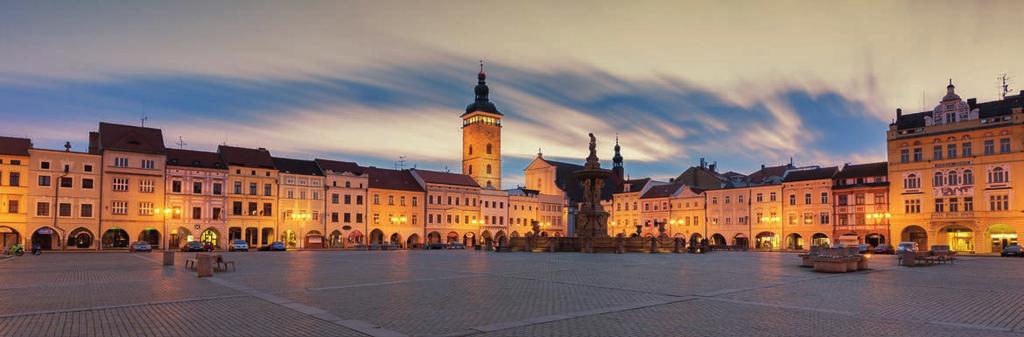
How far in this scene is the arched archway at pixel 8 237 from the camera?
190ft

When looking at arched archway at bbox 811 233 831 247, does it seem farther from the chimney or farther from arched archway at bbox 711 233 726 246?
the chimney

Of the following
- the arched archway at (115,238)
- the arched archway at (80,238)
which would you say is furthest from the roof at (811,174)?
the arched archway at (80,238)

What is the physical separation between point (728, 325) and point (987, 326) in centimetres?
449

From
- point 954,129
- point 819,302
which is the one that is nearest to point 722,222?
point 954,129

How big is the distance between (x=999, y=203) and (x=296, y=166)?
70134 millimetres

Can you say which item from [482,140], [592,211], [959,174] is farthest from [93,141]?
[959,174]

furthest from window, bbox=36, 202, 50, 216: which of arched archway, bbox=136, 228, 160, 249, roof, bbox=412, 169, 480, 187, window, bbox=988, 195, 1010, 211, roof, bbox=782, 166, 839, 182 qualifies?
window, bbox=988, 195, 1010, 211

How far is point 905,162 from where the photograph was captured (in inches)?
2675

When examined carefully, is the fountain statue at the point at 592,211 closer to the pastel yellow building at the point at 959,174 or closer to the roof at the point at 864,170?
the pastel yellow building at the point at 959,174

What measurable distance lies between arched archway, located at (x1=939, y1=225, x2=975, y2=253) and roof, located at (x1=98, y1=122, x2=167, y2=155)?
7513cm

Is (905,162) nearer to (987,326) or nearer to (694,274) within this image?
(694,274)

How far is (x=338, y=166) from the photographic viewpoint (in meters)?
82.8

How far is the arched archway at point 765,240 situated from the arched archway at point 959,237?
1815 cm

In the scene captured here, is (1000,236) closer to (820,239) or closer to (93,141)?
(820,239)
